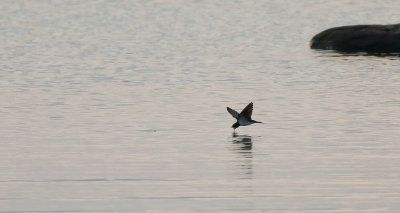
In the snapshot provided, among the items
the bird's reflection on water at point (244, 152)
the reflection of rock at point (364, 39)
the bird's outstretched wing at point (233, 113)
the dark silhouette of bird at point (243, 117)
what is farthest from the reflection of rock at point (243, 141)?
the reflection of rock at point (364, 39)

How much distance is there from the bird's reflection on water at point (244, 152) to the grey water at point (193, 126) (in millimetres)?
23

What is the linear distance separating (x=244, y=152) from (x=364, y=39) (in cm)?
2129

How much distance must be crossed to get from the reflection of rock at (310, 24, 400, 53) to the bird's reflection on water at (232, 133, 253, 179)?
60.6ft

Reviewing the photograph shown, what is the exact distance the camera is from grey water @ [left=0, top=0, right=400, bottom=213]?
16.3 meters

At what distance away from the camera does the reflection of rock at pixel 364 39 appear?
40406mm

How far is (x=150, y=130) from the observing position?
74.3 feet

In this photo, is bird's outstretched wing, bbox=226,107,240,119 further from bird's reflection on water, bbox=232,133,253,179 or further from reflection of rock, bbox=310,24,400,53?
reflection of rock, bbox=310,24,400,53

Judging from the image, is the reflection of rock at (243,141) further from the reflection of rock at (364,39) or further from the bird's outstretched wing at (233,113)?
the reflection of rock at (364,39)

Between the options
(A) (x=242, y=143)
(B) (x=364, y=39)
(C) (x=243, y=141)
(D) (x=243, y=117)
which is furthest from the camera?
(B) (x=364, y=39)

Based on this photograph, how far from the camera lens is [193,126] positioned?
23172mm

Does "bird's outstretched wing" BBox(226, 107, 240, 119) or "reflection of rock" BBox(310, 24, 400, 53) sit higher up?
"bird's outstretched wing" BBox(226, 107, 240, 119)

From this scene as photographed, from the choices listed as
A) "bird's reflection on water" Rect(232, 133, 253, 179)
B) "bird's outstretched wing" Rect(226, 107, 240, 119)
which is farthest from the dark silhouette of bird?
"bird's reflection on water" Rect(232, 133, 253, 179)

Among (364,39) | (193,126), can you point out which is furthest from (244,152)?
(364,39)

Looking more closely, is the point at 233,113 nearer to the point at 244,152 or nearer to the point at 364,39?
the point at 244,152
